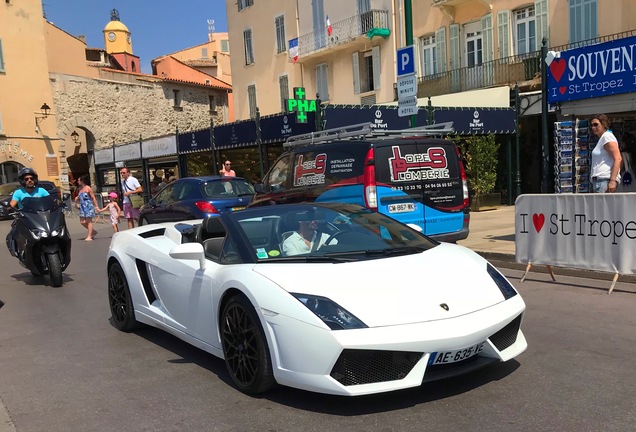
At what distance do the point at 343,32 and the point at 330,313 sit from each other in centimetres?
2551

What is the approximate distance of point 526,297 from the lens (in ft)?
21.6

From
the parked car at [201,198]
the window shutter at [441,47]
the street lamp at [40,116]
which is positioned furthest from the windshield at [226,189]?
the street lamp at [40,116]

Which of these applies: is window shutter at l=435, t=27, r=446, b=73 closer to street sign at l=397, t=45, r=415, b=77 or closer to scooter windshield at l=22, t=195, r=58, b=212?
street sign at l=397, t=45, r=415, b=77

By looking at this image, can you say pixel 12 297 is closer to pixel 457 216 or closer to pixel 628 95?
pixel 457 216

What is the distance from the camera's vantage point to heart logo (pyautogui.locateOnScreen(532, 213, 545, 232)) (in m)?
7.41

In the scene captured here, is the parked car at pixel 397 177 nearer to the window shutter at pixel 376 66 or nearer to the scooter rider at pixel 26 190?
the scooter rider at pixel 26 190

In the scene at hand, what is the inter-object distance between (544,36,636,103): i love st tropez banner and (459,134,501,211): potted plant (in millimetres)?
6969

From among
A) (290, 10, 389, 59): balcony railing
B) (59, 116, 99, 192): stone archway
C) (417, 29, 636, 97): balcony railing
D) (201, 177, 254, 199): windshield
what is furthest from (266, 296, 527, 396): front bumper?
(59, 116, 99, 192): stone archway

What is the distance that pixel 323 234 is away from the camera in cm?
463

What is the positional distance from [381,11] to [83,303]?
20908 millimetres

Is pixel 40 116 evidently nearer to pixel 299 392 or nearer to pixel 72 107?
pixel 72 107

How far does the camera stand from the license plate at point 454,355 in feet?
11.3

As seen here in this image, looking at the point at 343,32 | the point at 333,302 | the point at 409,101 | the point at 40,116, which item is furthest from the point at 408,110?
the point at 40,116

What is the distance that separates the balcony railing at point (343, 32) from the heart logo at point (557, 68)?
16.1 metres
